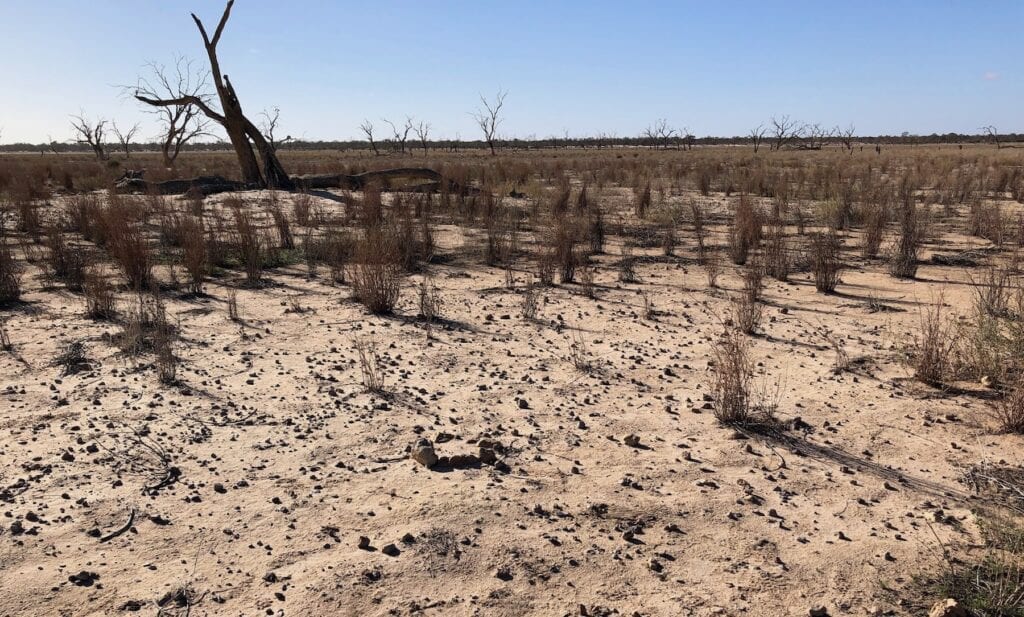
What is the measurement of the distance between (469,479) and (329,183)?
16686 millimetres

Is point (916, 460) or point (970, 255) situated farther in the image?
point (970, 255)

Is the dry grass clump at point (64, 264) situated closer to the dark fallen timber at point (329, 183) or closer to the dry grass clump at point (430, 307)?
the dry grass clump at point (430, 307)

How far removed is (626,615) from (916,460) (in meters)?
2.20

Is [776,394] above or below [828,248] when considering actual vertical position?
below

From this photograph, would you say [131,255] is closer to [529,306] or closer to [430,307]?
A: [430,307]

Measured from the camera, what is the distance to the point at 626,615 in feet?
9.14

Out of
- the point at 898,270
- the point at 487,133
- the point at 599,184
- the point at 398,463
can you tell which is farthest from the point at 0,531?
the point at 487,133

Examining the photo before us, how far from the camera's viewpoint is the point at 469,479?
384 centimetres

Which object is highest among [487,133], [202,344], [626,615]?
[487,133]

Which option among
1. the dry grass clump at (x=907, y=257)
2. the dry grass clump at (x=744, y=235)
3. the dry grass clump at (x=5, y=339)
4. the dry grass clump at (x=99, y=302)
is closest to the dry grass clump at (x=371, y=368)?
the dry grass clump at (x=99, y=302)

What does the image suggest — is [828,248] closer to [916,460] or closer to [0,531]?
[916,460]

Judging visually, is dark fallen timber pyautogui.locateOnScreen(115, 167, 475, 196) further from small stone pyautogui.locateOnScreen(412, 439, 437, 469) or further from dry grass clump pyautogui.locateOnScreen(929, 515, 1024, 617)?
dry grass clump pyautogui.locateOnScreen(929, 515, 1024, 617)

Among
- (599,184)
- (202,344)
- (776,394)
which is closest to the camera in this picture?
(776,394)

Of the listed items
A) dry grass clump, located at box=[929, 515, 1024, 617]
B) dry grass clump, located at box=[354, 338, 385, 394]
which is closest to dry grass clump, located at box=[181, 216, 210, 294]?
dry grass clump, located at box=[354, 338, 385, 394]
